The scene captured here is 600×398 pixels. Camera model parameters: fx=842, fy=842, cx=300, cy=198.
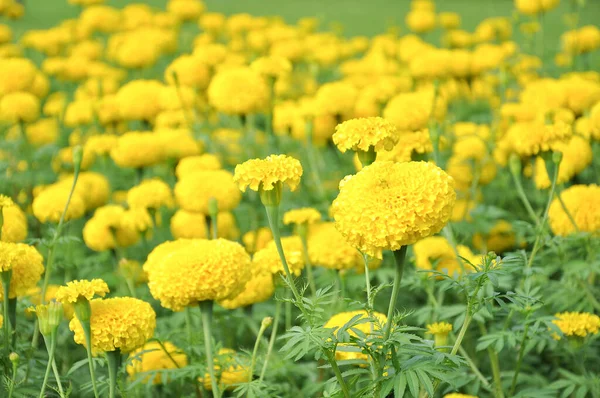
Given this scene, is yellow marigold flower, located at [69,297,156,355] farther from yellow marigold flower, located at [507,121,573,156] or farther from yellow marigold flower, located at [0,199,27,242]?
yellow marigold flower, located at [507,121,573,156]

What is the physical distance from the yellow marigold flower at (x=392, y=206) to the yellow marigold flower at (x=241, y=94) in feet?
6.40

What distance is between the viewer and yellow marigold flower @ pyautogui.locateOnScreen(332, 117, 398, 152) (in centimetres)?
179

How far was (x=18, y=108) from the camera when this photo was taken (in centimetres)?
384

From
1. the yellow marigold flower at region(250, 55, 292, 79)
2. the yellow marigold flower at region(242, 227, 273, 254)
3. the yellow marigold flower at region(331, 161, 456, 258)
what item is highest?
the yellow marigold flower at region(331, 161, 456, 258)

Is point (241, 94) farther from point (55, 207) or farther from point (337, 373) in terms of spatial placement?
point (337, 373)

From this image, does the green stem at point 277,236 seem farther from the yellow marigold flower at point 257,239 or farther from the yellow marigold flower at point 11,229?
the yellow marigold flower at point 257,239

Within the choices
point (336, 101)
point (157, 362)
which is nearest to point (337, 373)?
point (157, 362)

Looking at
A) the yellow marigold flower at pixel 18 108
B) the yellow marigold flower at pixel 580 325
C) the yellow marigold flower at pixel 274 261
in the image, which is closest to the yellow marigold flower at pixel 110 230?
the yellow marigold flower at pixel 274 261

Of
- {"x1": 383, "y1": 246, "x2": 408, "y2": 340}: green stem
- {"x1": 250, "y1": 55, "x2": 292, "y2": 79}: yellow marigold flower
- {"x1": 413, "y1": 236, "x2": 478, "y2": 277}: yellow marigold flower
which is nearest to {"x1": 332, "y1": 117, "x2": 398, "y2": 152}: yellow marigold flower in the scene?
{"x1": 383, "y1": 246, "x2": 408, "y2": 340}: green stem

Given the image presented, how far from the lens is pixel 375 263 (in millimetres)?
2572

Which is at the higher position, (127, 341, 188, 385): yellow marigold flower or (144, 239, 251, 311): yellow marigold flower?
(144, 239, 251, 311): yellow marigold flower

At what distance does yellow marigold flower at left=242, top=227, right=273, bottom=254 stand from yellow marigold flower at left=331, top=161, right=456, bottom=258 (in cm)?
143

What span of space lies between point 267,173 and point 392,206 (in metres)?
0.29

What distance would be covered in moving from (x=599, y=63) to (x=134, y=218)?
4.73 meters
